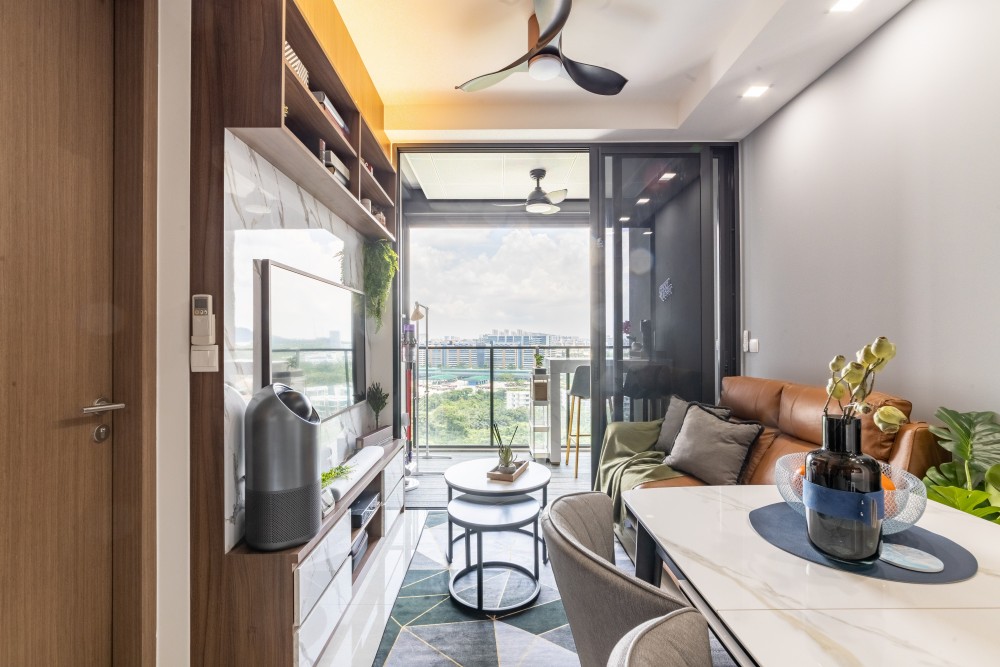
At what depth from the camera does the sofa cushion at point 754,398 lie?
2.54 metres

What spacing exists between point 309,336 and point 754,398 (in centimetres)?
246

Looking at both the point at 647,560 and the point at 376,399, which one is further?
the point at 376,399

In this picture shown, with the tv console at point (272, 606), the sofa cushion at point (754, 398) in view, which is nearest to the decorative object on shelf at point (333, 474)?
the tv console at point (272, 606)

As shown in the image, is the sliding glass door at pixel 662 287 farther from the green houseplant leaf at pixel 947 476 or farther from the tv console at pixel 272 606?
the tv console at pixel 272 606

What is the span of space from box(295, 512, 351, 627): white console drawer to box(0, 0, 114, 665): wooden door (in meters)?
0.53

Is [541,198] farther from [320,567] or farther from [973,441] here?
[320,567]

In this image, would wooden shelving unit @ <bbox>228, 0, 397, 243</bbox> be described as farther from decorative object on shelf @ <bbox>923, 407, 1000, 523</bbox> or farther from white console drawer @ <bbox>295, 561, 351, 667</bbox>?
decorative object on shelf @ <bbox>923, 407, 1000, 523</bbox>

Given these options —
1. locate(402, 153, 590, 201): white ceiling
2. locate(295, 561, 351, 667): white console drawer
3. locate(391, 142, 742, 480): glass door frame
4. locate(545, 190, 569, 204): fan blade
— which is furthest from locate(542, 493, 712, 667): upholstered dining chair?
locate(545, 190, 569, 204): fan blade

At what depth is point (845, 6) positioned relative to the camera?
6.30 feet

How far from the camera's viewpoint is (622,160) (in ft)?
11.2

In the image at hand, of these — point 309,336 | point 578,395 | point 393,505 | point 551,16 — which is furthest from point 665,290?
point 309,336

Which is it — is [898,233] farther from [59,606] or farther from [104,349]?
[59,606]

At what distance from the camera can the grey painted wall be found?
1.66 metres

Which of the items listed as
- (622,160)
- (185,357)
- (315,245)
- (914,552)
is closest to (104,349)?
(185,357)
